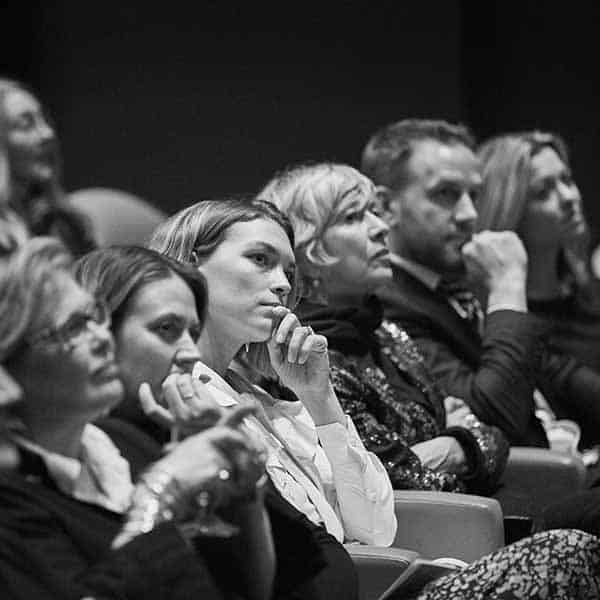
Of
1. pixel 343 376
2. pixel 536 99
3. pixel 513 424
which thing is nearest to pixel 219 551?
pixel 343 376

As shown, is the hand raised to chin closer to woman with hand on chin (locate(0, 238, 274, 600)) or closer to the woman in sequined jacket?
the woman in sequined jacket

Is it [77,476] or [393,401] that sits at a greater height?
[77,476]

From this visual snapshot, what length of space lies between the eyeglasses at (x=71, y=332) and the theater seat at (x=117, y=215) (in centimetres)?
272

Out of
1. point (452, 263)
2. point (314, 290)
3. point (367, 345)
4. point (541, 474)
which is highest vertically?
point (314, 290)

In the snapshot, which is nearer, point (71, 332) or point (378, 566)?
point (71, 332)

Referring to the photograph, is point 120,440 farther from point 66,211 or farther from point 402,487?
point 66,211

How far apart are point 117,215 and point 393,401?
1891 mm

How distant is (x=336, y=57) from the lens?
5859 millimetres

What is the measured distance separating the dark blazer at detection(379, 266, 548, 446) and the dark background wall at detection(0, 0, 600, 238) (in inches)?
76.7

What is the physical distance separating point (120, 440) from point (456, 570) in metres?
0.70

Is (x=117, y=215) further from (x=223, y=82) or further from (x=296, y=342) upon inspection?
(x=296, y=342)

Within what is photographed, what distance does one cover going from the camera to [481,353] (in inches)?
150

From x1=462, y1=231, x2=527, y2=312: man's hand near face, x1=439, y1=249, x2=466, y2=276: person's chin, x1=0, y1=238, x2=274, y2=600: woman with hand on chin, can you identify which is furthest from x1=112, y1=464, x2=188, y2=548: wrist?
x1=439, y1=249, x2=466, y2=276: person's chin

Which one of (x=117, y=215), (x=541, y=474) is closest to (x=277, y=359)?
(x=541, y=474)
